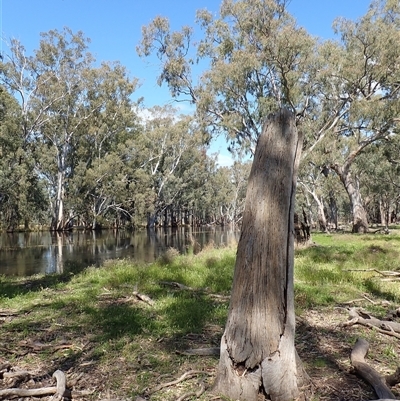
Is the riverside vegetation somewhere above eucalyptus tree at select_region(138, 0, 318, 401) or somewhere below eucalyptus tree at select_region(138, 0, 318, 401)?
below

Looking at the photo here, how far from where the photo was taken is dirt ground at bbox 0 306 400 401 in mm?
3008

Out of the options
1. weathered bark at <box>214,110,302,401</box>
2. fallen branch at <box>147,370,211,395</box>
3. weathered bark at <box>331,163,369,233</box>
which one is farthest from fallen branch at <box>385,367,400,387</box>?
weathered bark at <box>331,163,369,233</box>

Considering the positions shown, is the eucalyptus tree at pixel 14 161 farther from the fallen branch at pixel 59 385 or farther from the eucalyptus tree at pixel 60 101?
the fallen branch at pixel 59 385

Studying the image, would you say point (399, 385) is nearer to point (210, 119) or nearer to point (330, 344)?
point (330, 344)

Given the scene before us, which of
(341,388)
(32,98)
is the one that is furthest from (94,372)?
(32,98)

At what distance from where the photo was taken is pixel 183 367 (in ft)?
11.4

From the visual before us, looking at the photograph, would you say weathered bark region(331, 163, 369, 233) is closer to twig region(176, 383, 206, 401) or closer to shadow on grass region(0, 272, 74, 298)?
shadow on grass region(0, 272, 74, 298)

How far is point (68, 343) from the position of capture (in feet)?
13.7

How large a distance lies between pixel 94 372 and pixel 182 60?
23462mm

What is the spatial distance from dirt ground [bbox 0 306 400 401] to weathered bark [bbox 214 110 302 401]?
10.7 inches

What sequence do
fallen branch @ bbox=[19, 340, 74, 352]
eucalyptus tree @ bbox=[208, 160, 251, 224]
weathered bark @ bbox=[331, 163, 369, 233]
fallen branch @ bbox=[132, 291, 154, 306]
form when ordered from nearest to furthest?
fallen branch @ bbox=[19, 340, 74, 352] < fallen branch @ bbox=[132, 291, 154, 306] < weathered bark @ bbox=[331, 163, 369, 233] < eucalyptus tree @ bbox=[208, 160, 251, 224]

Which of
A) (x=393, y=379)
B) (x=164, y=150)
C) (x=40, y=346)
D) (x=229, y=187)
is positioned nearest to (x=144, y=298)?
(x=40, y=346)

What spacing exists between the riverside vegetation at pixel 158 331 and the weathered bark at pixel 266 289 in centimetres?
30

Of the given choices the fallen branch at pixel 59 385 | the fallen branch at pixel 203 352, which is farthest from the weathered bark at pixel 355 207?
the fallen branch at pixel 59 385
